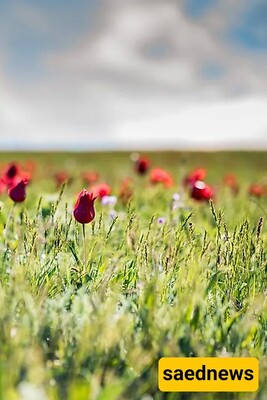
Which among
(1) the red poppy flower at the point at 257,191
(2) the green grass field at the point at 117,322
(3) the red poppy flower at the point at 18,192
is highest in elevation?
(3) the red poppy flower at the point at 18,192

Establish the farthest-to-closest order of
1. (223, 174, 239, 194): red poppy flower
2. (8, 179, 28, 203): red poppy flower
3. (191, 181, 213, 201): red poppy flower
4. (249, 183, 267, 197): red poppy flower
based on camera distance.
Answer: (223, 174, 239, 194): red poppy flower < (249, 183, 267, 197): red poppy flower < (191, 181, 213, 201): red poppy flower < (8, 179, 28, 203): red poppy flower

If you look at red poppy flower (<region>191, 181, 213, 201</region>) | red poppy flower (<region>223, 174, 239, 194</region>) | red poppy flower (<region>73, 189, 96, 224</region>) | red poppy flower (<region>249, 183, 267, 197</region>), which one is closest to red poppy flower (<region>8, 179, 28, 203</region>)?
red poppy flower (<region>73, 189, 96, 224</region>)

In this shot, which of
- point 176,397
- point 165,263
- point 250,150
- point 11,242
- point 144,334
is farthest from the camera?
point 250,150

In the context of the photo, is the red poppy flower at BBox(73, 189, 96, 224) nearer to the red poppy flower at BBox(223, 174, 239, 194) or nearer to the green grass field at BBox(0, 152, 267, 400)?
the green grass field at BBox(0, 152, 267, 400)

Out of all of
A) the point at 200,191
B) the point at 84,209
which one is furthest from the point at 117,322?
the point at 200,191

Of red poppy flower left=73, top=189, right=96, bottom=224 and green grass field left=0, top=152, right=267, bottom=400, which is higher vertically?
red poppy flower left=73, top=189, right=96, bottom=224

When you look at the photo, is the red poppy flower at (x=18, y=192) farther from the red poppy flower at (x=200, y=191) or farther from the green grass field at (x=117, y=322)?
the red poppy flower at (x=200, y=191)

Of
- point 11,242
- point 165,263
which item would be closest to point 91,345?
point 165,263

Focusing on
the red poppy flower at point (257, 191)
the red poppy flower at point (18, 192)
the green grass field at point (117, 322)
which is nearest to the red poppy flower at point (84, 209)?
the green grass field at point (117, 322)

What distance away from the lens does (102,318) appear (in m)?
1.93

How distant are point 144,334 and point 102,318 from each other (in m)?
0.20

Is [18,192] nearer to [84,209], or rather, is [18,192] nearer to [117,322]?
[84,209]

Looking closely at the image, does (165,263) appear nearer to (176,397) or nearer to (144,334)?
(144,334)

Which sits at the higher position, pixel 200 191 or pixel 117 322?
pixel 200 191
